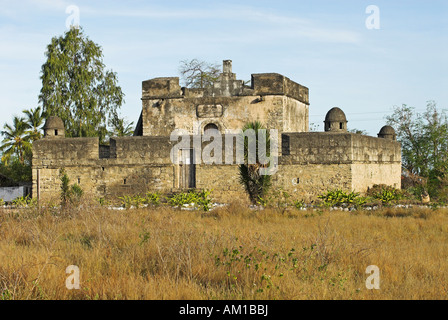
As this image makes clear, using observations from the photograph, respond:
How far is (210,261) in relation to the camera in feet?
22.5

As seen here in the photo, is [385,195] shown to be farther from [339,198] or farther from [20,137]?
[20,137]

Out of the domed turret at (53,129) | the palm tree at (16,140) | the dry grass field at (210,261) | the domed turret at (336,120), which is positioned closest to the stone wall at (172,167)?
the domed turret at (53,129)

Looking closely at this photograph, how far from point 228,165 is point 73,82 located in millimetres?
16569

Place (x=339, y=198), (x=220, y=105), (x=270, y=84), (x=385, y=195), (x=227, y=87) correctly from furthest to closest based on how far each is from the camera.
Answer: (x=227, y=87), (x=220, y=105), (x=270, y=84), (x=385, y=195), (x=339, y=198)

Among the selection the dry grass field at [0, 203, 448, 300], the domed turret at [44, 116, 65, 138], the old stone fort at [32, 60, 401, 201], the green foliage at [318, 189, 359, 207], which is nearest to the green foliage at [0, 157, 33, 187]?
the domed turret at [44, 116, 65, 138]

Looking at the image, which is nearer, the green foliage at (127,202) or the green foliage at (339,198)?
the green foliage at (127,202)

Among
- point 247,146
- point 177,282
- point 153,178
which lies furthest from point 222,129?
point 177,282

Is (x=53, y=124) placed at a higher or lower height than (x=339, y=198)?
higher

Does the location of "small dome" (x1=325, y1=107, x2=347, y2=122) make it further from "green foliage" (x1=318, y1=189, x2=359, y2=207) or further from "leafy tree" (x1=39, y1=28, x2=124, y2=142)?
"leafy tree" (x1=39, y1=28, x2=124, y2=142)

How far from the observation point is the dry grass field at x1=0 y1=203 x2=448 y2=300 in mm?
5934

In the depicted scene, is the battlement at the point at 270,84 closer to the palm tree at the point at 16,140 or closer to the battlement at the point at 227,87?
the battlement at the point at 227,87

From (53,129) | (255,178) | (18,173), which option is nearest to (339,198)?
(255,178)

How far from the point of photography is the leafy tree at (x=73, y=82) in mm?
31406

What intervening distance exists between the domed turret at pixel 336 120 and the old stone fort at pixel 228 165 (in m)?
0.02
